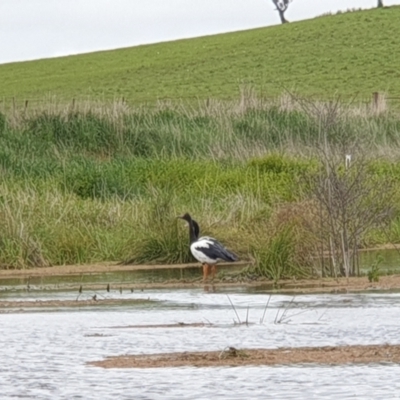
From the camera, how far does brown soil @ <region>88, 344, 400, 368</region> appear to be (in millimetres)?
12702

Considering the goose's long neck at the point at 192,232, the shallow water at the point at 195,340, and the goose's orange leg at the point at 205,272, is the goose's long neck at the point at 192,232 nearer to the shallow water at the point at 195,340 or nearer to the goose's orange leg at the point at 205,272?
the goose's orange leg at the point at 205,272

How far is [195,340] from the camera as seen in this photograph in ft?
47.3

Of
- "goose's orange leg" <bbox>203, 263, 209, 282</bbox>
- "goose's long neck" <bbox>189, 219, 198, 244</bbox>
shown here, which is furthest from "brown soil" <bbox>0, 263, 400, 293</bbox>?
"goose's long neck" <bbox>189, 219, 198, 244</bbox>

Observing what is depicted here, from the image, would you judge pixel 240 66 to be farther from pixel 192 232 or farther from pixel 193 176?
pixel 192 232

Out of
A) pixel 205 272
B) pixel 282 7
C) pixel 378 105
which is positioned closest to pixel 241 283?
pixel 205 272

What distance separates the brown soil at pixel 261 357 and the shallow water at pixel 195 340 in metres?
0.28

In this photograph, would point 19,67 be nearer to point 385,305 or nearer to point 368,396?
point 385,305

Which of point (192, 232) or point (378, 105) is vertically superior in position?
point (378, 105)

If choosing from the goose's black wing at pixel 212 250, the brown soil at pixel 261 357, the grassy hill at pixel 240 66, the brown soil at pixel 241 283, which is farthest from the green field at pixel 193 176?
the brown soil at pixel 261 357

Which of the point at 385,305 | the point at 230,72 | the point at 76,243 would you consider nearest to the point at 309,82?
the point at 230,72

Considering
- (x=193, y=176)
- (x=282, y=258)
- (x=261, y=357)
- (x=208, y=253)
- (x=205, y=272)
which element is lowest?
(x=261, y=357)

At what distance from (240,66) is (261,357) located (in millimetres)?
67274

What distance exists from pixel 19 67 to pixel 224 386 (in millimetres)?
84889

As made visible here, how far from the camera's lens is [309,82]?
6944 centimetres
